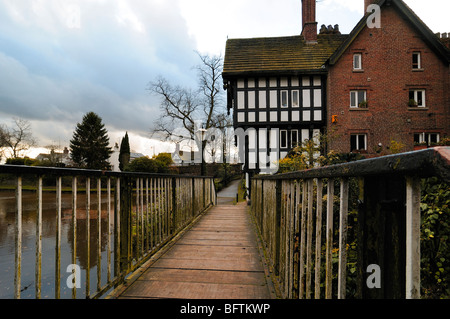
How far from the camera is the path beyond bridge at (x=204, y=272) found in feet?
7.61

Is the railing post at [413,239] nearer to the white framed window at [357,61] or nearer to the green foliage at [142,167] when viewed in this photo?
the white framed window at [357,61]

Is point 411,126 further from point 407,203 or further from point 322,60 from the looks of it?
point 407,203

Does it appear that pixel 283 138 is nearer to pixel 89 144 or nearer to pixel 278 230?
pixel 278 230

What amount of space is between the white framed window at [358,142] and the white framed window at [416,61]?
5434 millimetres

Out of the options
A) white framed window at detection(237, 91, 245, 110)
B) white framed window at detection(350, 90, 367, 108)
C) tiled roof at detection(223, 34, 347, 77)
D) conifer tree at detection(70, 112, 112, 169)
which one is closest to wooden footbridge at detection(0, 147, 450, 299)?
white framed window at detection(237, 91, 245, 110)

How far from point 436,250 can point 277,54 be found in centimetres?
1699

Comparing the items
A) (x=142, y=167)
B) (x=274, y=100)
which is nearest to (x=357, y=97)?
(x=274, y=100)

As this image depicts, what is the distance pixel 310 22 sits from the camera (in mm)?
18250

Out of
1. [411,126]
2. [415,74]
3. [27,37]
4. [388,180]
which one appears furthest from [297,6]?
[388,180]

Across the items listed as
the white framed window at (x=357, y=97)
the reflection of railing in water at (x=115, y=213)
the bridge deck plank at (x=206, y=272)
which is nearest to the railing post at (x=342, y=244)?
the reflection of railing in water at (x=115, y=213)

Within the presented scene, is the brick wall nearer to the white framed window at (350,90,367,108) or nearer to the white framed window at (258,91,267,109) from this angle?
the white framed window at (350,90,367,108)

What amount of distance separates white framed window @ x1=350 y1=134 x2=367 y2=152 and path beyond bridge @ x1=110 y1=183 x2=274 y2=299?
13.7 m

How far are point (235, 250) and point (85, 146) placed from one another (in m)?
38.3
